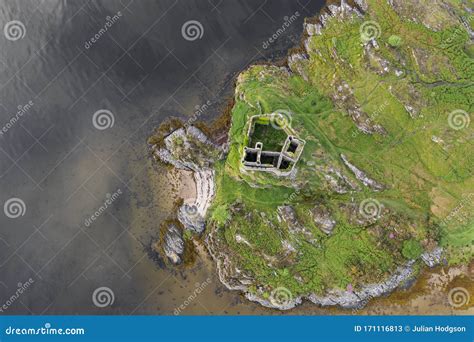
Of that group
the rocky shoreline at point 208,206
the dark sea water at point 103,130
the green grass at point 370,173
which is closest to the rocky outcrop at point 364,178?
the green grass at point 370,173

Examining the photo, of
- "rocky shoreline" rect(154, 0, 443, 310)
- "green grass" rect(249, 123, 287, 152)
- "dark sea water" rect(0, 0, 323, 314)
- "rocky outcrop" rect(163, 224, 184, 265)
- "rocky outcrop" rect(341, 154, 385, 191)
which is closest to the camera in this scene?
"green grass" rect(249, 123, 287, 152)

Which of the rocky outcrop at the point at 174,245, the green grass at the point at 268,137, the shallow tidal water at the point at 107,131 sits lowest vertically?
the rocky outcrop at the point at 174,245

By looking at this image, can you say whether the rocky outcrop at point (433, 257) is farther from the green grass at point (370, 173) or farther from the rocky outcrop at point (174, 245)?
the rocky outcrop at point (174, 245)

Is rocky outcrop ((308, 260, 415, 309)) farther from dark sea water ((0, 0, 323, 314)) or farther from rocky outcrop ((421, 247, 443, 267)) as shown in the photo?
dark sea water ((0, 0, 323, 314))

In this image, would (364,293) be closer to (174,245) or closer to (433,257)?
(433,257)

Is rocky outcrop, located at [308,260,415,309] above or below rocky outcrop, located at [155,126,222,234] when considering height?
below

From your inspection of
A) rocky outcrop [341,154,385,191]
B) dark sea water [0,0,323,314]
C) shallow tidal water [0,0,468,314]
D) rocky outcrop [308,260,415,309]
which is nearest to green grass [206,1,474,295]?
rocky outcrop [341,154,385,191]
